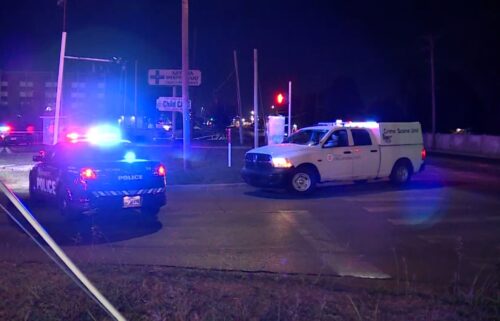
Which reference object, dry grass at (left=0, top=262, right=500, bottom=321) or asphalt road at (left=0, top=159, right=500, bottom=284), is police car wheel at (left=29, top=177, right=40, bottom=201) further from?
dry grass at (left=0, top=262, right=500, bottom=321)

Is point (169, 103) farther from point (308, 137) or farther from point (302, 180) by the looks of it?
point (302, 180)

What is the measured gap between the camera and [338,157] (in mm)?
14633

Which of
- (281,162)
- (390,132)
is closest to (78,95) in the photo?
(390,132)

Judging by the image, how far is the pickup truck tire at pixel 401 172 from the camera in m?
15.8

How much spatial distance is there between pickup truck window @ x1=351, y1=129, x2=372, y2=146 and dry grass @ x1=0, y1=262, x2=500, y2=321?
9.11m

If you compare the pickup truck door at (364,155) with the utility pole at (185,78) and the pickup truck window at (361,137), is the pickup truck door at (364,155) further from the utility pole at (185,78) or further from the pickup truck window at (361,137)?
the utility pole at (185,78)

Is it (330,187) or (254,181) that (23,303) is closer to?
(254,181)

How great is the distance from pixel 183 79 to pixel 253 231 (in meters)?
10.4

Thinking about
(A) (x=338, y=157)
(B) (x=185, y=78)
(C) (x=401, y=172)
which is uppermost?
(B) (x=185, y=78)

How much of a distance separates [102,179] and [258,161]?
5564 mm

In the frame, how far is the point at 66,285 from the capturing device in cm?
560

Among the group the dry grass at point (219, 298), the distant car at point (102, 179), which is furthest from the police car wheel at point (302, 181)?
the dry grass at point (219, 298)

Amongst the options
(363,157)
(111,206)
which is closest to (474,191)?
(363,157)

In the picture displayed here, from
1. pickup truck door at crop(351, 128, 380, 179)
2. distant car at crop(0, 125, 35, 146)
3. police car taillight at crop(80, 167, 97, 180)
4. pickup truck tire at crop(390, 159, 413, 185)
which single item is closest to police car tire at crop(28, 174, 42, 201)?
police car taillight at crop(80, 167, 97, 180)
